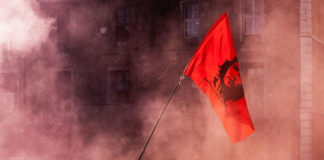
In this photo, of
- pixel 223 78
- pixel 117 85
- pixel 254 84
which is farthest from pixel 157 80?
pixel 223 78

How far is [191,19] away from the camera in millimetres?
8578

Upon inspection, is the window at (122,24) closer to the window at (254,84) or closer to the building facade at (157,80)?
the building facade at (157,80)

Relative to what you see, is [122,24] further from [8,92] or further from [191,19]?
[8,92]

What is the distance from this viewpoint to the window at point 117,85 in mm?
9230

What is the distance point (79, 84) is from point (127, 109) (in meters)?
2.40

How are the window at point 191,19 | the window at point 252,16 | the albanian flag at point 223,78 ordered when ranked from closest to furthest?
the albanian flag at point 223,78 → the window at point 252,16 → the window at point 191,19

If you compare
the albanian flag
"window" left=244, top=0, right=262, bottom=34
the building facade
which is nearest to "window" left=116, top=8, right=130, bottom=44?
the building facade

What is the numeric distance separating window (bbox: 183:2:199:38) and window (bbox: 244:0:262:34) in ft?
5.64

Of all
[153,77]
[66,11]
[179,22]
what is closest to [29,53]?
[66,11]

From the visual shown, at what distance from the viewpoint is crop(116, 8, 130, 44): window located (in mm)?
9219

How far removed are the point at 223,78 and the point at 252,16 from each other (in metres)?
5.95

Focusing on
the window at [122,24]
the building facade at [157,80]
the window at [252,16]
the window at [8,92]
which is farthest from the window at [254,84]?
the window at [8,92]

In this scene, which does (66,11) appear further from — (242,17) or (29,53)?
(242,17)

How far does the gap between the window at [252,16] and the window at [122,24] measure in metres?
4.50
